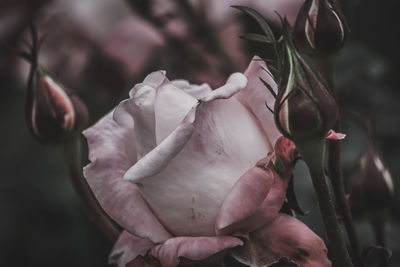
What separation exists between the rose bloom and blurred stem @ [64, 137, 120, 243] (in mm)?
91

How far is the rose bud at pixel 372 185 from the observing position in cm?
63

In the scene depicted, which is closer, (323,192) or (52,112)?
(323,192)

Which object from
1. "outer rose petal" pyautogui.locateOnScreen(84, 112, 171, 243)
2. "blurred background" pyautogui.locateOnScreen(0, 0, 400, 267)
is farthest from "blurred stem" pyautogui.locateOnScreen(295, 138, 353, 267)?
"blurred background" pyautogui.locateOnScreen(0, 0, 400, 267)

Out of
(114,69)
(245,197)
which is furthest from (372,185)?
(114,69)

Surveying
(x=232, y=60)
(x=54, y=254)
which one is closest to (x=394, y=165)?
(x=232, y=60)

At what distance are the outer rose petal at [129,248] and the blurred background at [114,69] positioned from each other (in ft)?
1.40

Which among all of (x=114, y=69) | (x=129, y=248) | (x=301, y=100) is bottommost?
(x=114, y=69)

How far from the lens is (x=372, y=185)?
628 mm

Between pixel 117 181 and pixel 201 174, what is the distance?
0.22 ft

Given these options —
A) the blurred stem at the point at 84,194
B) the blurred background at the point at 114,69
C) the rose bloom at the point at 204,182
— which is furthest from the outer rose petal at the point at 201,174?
the blurred background at the point at 114,69

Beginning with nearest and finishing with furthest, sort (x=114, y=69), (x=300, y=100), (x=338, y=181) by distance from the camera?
(x=300, y=100) → (x=338, y=181) → (x=114, y=69)

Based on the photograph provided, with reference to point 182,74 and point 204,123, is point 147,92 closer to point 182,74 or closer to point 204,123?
point 204,123

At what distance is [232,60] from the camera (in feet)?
3.35

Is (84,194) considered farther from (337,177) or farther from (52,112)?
(337,177)
